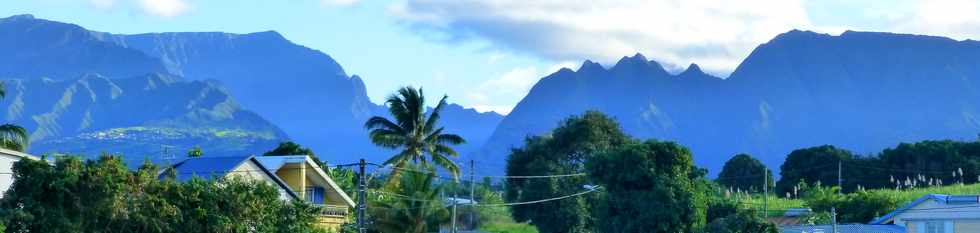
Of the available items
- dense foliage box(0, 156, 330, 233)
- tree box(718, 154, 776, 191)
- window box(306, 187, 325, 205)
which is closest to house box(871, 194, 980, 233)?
window box(306, 187, 325, 205)

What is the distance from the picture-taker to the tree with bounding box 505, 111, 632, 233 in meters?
84.2

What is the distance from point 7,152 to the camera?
42.1 metres

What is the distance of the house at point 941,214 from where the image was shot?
64.6m

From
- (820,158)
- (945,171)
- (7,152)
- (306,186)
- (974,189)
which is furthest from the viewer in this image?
(820,158)

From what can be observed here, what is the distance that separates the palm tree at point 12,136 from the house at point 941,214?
126ft

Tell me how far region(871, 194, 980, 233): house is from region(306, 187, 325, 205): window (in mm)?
26552

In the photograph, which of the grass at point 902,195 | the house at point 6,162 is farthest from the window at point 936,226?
the house at point 6,162

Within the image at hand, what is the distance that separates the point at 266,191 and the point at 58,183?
335 inches

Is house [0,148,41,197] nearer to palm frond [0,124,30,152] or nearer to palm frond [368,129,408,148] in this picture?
palm frond [0,124,30,152]

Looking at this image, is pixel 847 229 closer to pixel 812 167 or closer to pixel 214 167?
pixel 214 167

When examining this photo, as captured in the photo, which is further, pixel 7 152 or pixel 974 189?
pixel 974 189

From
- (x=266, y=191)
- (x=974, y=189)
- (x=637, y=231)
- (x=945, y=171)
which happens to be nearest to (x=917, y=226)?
(x=637, y=231)

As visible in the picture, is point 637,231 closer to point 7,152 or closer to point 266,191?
point 266,191

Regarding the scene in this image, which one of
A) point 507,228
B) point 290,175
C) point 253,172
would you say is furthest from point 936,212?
point 507,228
